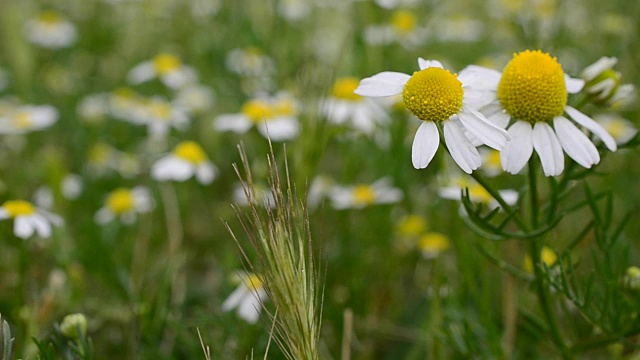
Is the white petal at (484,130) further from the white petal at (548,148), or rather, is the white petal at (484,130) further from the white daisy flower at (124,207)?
the white daisy flower at (124,207)

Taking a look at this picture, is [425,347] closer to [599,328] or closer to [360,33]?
[599,328]

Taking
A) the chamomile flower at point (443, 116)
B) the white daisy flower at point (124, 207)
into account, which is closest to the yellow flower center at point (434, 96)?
the chamomile flower at point (443, 116)

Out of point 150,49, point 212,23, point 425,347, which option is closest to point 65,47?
point 150,49

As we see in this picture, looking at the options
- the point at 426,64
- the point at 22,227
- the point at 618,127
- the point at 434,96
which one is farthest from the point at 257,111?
the point at 618,127

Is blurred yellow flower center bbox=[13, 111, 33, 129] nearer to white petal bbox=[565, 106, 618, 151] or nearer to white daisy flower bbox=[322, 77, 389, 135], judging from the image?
white daisy flower bbox=[322, 77, 389, 135]

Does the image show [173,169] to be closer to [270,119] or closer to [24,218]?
[270,119]

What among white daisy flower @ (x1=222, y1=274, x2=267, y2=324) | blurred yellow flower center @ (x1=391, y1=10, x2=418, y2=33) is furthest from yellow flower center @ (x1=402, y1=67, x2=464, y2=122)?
blurred yellow flower center @ (x1=391, y1=10, x2=418, y2=33)
